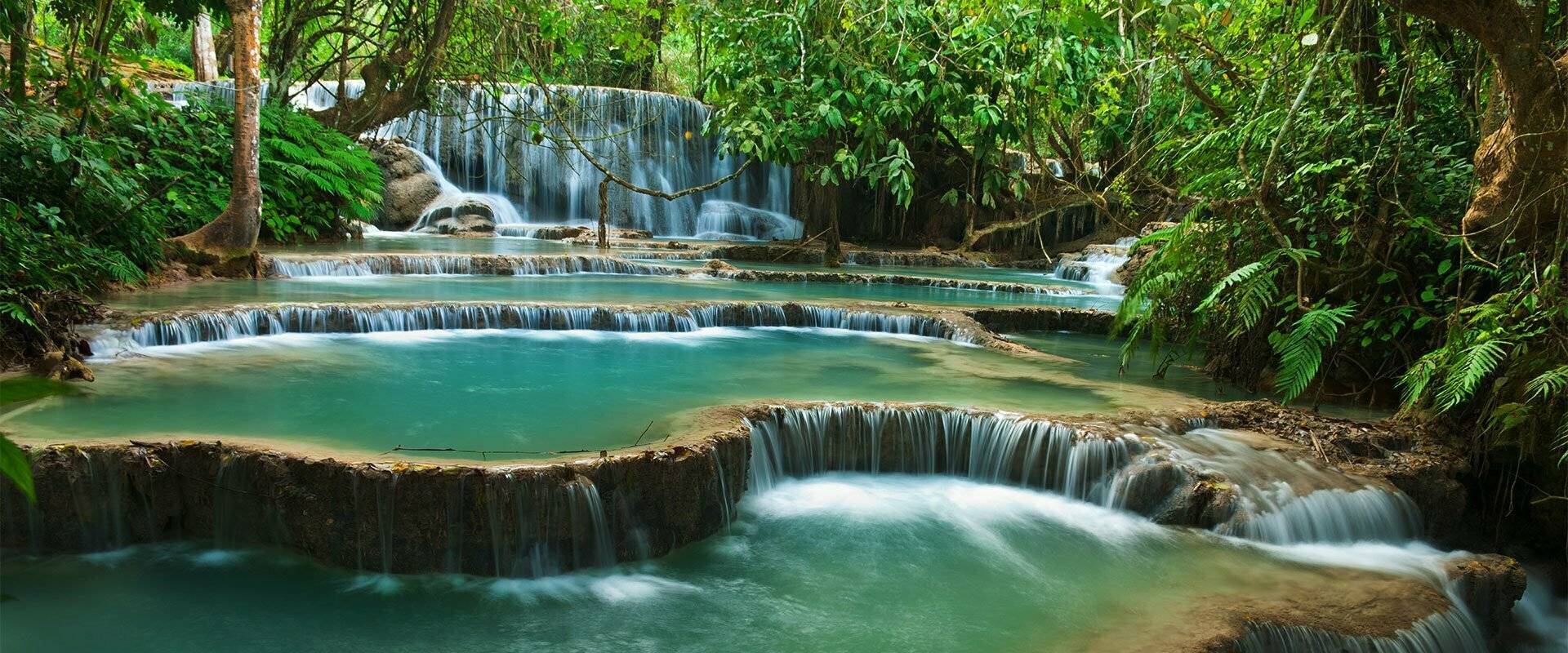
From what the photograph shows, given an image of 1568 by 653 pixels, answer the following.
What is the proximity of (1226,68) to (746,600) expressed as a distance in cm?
513

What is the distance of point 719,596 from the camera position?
14.2 ft

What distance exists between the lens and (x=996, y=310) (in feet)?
33.7

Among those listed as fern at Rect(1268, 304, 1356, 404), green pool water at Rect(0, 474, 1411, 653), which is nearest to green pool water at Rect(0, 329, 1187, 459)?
green pool water at Rect(0, 474, 1411, 653)

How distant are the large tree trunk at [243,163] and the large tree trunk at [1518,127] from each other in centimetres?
890

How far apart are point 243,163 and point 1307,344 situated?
360 inches

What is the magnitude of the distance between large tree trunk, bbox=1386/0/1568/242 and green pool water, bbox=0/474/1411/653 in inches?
88.7

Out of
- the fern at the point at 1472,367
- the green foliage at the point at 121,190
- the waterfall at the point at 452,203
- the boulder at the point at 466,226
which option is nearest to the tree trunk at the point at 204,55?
the waterfall at the point at 452,203

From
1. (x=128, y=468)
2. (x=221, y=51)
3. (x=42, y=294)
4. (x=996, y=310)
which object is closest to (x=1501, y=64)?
(x=996, y=310)

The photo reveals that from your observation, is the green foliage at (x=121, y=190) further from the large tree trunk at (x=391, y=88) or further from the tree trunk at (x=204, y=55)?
the tree trunk at (x=204, y=55)

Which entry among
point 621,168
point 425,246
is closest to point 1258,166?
point 425,246

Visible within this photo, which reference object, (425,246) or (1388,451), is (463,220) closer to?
(425,246)

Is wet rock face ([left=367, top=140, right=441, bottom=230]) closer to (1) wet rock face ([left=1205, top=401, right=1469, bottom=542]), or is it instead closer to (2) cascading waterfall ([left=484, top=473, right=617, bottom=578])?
(2) cascading waterfall ([left=484, top=473, right=617, bottom=578])

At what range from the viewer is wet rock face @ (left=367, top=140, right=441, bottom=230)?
18359 millimetres

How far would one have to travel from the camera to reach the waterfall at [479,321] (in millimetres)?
7352
